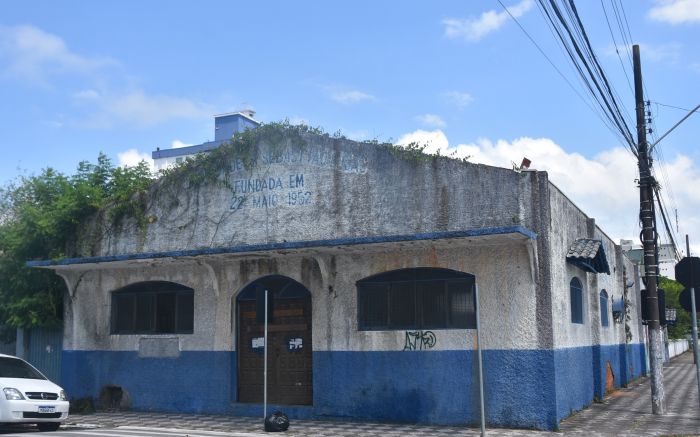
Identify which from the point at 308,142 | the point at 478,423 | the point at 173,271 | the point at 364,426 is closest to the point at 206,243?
the point at 173,271

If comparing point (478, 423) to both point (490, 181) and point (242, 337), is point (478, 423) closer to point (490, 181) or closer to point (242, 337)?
point (490, 181)

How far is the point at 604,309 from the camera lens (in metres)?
22.4

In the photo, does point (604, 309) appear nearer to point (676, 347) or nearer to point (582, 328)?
point (582, 328)

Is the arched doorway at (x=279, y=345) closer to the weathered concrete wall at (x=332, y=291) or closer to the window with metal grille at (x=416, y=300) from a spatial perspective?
the weathered concrete wall at (x=332, y=291)

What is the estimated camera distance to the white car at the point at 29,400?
1375 cm

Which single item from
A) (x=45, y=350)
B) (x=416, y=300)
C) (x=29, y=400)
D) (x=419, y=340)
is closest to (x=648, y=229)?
(x=416, y=300)

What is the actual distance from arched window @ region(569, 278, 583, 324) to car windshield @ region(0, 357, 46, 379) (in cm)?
1190

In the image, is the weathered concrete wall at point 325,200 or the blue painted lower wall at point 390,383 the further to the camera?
the weathered concrete wall at point 325,200

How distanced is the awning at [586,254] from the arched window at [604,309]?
3.70 meters

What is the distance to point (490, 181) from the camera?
15.3 m

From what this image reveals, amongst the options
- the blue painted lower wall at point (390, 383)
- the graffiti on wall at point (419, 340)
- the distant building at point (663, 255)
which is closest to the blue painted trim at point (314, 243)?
the graffiti on wall at point (419, 340)

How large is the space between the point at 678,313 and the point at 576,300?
143ft

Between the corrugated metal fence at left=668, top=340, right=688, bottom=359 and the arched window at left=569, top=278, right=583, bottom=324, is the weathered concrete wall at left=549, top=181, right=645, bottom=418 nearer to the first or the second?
the arched window at left=569, top=278, right=583, bottom=324

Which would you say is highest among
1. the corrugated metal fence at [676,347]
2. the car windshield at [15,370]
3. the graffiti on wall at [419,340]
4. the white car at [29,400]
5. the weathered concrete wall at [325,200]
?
the weathered concrete wall at [325,200]
